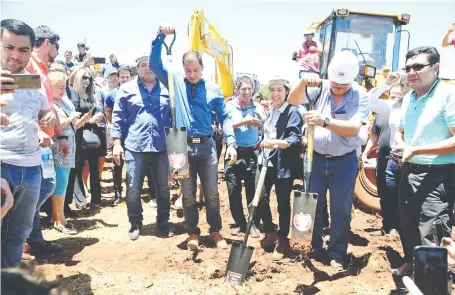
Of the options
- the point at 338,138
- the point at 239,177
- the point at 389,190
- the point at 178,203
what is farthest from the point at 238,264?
the point at 178,203

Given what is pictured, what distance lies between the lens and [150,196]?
5.99 m

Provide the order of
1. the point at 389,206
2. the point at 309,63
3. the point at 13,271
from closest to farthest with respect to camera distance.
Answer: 1. the point at 13,271
2. the point at 389,206
3. the point at 309,63

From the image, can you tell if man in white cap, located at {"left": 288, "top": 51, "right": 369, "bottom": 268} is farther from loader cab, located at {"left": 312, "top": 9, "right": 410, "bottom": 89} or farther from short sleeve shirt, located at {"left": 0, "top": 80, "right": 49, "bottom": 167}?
loader cab, located at {"left": 312, "top": 9, "right": 410, "bottom": 89}

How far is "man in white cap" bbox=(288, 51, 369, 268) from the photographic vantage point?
11.0 ft

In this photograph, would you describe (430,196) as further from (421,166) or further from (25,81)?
(25,81)

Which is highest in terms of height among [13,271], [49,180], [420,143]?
[420,143]

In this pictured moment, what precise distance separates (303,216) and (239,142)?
1.64 meters

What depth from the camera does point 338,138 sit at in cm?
346

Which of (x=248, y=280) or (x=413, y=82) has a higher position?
(x=413, y=82)

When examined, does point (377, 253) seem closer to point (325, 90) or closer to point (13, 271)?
point (325, 90)

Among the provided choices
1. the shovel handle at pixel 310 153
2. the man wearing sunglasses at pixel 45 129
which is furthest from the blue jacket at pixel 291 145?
the man wearing sunglasses at pixel 45 129

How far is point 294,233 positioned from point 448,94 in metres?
1.54

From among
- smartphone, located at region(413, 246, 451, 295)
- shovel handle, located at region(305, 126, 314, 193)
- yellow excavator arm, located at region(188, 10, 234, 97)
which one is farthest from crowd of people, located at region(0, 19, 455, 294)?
yellow excavator arm, located at region(188, 10, 234, 97)

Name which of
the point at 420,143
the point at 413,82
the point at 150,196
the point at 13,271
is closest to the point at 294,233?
the point at 420,143
